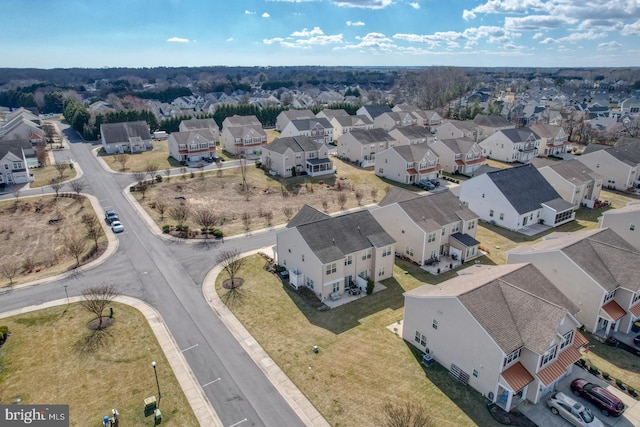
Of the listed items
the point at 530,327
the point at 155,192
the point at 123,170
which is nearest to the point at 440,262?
the point at 530,327

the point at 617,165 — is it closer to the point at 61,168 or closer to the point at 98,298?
the point at 98,298

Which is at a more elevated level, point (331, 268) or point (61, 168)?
point (61, 168)

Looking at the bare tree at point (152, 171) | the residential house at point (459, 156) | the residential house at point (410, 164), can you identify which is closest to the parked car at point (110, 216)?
the bare tree at point (152, 171)

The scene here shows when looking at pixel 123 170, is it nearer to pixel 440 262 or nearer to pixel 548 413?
pixel 440 262

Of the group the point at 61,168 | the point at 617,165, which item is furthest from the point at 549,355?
the point at 61,168

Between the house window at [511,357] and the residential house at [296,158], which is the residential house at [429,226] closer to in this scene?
the house window at [511,357]

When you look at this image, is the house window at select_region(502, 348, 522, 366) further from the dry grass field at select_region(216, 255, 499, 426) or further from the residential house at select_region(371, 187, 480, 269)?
the residential house at select_region(371, 187, 480, 269)

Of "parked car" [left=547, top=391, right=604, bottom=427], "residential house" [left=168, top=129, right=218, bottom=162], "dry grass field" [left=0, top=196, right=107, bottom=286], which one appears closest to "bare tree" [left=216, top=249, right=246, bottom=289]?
"dry grass field" [left=0, top=196, right=107, bottom=286]
